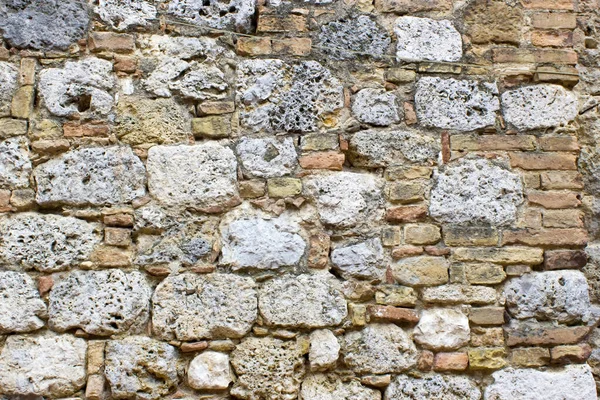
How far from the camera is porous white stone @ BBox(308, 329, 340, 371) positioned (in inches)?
90.6

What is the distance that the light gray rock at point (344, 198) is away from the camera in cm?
244

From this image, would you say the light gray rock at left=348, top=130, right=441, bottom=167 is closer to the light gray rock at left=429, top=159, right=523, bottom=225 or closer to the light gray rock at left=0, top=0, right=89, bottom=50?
the light gray rock at left=429, top=159, right=523, bottom=225

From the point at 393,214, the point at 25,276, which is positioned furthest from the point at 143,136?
the point at 393,214

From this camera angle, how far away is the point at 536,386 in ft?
7.70

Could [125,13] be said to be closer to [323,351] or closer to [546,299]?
[323,351]

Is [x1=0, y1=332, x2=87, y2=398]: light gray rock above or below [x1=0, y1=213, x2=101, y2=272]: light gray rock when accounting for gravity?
below

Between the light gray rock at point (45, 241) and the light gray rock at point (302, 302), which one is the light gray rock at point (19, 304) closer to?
the light gray rock at point (45, 241)

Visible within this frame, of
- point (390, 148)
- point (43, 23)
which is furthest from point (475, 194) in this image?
point (43, 23)

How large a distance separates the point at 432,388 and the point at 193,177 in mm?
1219

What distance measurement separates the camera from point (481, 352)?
2.37m

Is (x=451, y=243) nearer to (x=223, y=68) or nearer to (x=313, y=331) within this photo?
(x=313, y=331)

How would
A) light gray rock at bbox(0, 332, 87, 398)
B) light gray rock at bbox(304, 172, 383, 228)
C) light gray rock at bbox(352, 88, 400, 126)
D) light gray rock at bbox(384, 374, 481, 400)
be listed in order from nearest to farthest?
light gray rock at bbox(0, 332, 87, 398)
light gray rock at bbox(384, 374, 481, 400)
light gray rock at bbox(304, 172, 383, 228)
light gray rock at bbox(352, 88, 400, 126)

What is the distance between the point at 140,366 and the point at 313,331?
65cm

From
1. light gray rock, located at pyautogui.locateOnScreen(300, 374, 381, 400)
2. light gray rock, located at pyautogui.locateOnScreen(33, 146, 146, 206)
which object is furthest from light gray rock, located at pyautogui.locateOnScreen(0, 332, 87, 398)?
light gray rock, located at pyautogui.locateOnScreen(300, 374, 381, 400)
